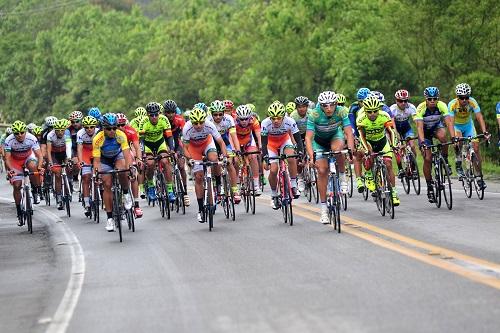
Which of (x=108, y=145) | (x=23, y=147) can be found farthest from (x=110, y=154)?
(x=23, y=147)

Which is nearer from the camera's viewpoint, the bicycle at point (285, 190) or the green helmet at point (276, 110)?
the bicycle at point (285, 190)

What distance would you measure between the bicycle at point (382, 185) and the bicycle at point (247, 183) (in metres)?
3.25

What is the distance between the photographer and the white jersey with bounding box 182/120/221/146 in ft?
63.8

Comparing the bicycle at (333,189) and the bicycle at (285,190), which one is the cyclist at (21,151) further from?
the bicycle at (333,189)

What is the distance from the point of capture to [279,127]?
20.6 meters

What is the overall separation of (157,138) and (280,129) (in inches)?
133

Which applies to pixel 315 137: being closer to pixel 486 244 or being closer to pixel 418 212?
pixel 418 212

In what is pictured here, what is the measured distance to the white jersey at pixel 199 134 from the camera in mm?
19438

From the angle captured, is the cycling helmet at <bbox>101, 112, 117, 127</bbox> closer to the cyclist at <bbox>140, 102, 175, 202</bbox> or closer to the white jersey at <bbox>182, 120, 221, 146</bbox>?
the white jersey at <bbox>182, 120, 221, 146</bbox>

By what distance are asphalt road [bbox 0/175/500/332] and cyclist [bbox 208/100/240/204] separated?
65 centimetres

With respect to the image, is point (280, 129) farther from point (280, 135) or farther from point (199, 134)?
point (199, 134)

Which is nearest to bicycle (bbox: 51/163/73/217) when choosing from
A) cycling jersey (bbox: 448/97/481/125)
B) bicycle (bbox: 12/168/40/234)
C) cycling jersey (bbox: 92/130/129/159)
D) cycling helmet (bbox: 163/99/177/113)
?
bicycle (bbox: 12/168/40/234)

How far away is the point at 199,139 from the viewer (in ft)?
64.0

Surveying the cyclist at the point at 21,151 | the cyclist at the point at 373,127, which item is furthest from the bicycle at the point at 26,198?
the cyclist at the point at 373,127
